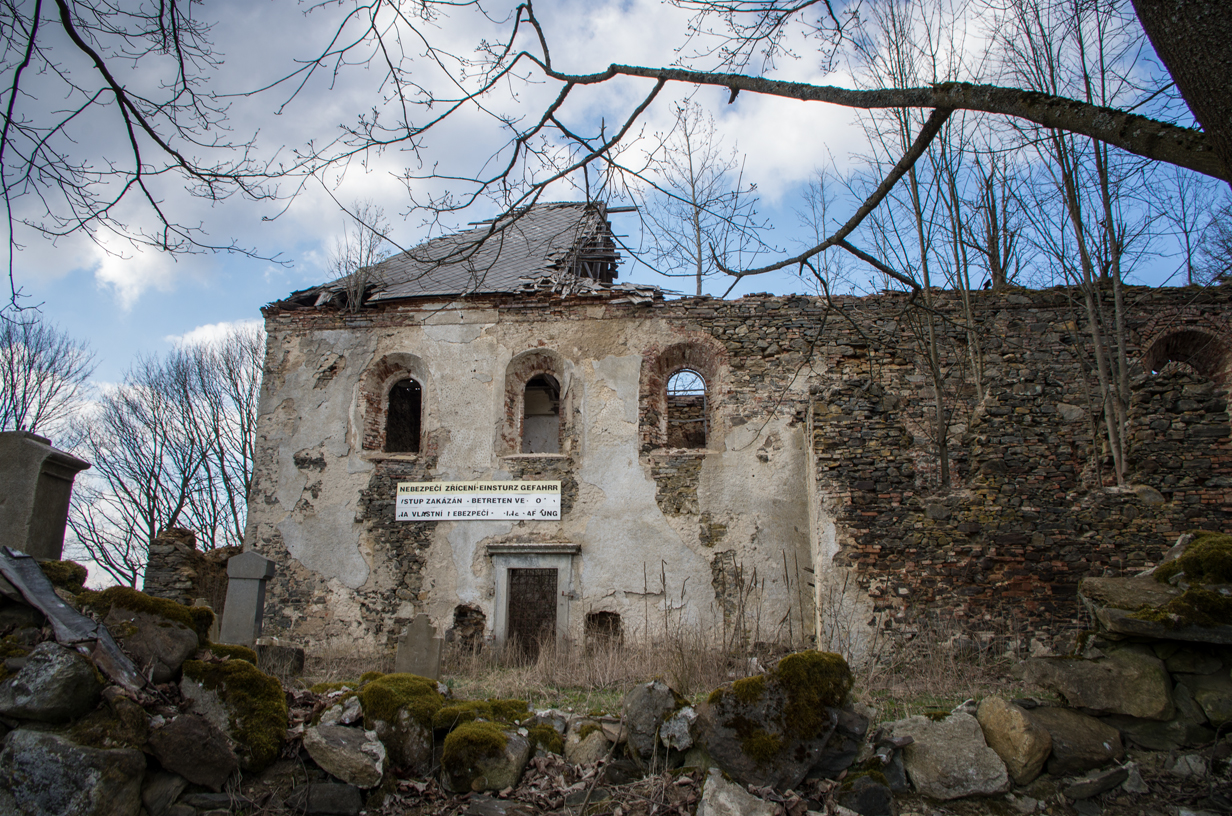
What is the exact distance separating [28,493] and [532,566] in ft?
22.5

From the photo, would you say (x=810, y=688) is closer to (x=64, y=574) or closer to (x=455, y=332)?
(x=64, y=574)

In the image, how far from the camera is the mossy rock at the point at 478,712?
4.41 m

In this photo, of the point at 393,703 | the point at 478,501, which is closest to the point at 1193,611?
the point at 393,703

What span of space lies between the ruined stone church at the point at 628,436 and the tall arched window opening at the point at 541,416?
1.52 meters

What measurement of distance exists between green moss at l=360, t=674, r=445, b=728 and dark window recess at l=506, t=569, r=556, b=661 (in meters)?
6.30

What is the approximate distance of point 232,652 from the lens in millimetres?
4539

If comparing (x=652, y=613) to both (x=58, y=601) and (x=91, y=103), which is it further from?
(x=91, y=103)

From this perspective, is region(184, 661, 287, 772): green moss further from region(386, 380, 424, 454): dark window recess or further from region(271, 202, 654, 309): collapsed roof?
region(386, 380, 424, 454): dark window recess

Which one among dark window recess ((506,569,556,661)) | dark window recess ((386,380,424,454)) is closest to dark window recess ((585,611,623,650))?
dark window recess ((506,569,556,661))

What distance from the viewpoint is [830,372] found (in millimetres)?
11070

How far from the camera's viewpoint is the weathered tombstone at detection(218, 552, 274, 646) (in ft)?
29.3

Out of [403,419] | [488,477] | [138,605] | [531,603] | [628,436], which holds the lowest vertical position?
[531,603]

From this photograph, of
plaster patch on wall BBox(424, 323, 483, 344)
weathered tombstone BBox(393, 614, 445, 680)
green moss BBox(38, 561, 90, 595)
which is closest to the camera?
green moss BBox(38, 561, 90, 595)

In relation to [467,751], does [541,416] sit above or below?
above
